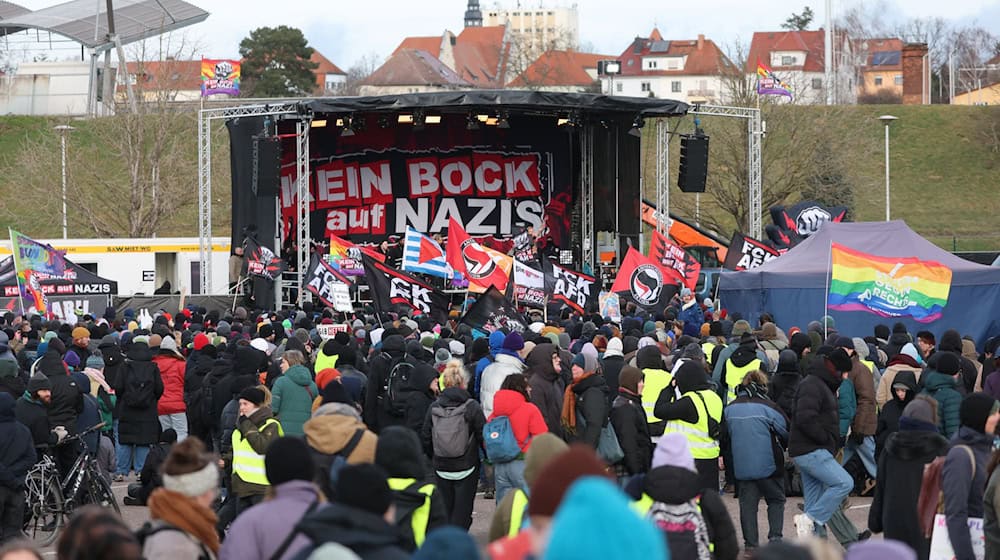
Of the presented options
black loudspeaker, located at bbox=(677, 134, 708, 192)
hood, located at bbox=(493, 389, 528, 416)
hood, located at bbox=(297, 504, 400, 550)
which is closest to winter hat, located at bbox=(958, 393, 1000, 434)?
hood, located at bbox=(493, 389, 528, 416)

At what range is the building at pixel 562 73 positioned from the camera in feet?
287

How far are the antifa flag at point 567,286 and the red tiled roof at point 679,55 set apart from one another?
9519 centimetres

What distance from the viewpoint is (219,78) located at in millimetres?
36719

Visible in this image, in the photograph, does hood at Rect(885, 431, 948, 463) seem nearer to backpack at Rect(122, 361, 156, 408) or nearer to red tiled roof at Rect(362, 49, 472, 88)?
backpack at Rect(122, 361, 156, 408)

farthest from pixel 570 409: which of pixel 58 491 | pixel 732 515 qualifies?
pixel 58 491

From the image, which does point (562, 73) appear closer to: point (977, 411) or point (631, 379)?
point (631, 379)

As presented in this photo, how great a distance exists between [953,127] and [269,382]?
64210 mm

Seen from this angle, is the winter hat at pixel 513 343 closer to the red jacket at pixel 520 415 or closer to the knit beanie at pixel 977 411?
the red jacket at pixel 520 415

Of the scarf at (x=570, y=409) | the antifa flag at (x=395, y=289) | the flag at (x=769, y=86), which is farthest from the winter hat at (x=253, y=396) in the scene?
the flag at (x=769, y=86)

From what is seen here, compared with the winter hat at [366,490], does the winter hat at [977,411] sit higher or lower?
lower

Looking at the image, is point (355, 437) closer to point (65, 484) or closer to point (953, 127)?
point (65, 484)

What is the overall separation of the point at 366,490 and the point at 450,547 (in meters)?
1.09

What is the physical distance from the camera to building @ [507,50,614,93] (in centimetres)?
8744

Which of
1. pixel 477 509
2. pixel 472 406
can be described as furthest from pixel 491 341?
pixel 472 406
